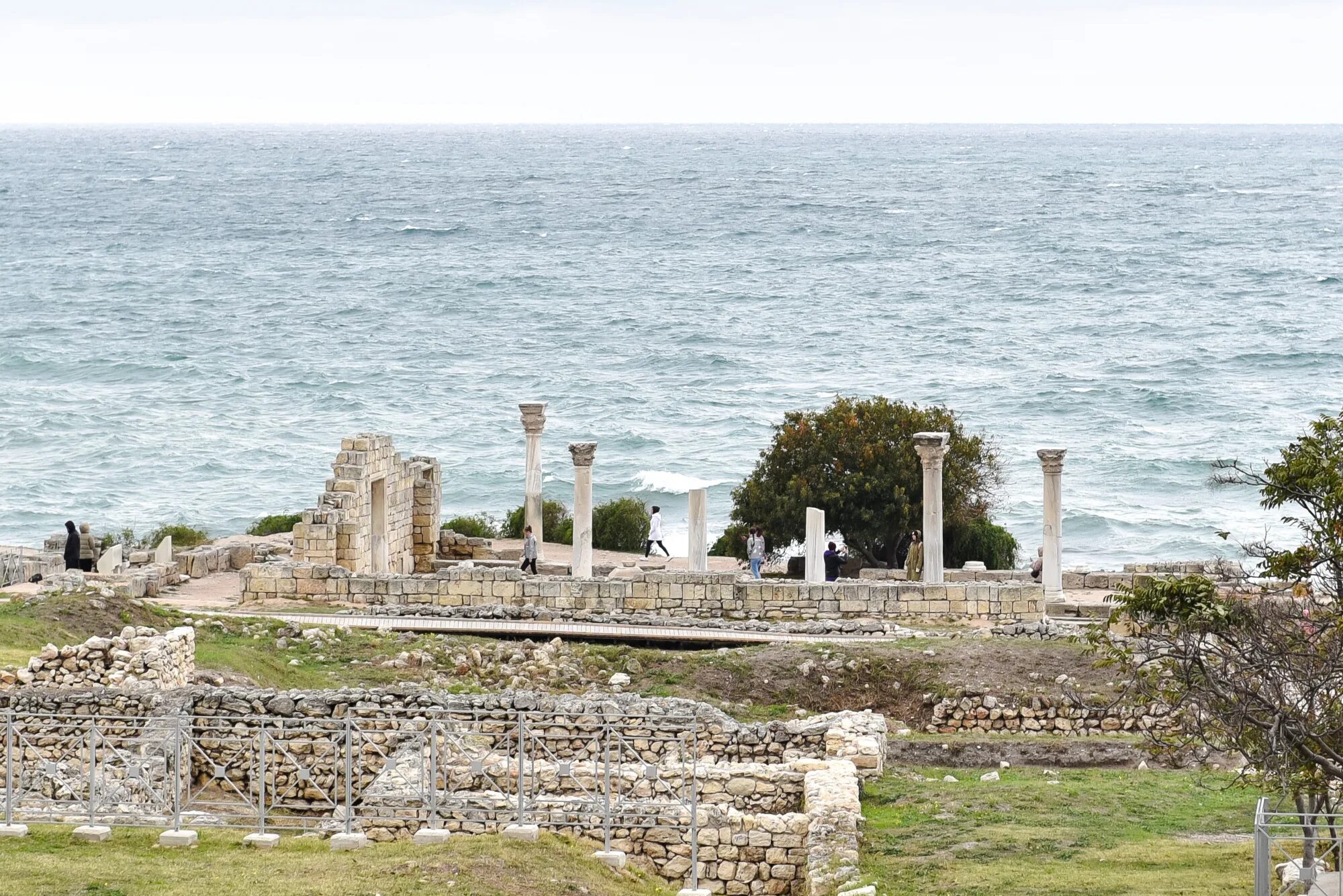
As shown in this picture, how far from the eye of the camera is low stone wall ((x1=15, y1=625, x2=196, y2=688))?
2097 centimetres

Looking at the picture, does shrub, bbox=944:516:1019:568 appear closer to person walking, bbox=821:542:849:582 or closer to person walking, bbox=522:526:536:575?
person walking, bbox=821:542:849:582

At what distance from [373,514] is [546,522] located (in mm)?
10583

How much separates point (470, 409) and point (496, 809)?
2481 inches

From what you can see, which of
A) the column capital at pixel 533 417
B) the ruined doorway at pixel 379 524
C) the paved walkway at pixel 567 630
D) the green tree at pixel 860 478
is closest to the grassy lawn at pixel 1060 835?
the paved walkway at pixel 567 630

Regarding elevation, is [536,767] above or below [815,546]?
below

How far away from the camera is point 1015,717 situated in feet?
77.3

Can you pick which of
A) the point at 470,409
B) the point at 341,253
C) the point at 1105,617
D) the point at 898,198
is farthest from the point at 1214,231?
the point at 1105,617

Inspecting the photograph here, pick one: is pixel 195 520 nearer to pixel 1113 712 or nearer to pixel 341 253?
pixel 1113 712

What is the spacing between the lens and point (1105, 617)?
29.6 metres

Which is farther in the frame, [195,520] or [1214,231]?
[1214,231]

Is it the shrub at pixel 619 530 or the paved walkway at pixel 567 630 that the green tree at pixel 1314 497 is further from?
the shrub at pixel 619 530

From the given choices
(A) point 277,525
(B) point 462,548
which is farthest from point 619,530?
(A) point 277,525

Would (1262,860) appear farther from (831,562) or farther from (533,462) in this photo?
(533,462)

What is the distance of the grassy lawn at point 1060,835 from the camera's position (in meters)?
14.4
